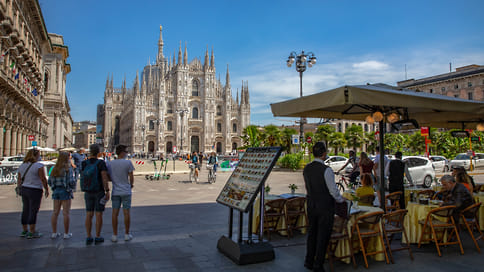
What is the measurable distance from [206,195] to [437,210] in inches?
314

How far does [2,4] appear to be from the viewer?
61.1 ft

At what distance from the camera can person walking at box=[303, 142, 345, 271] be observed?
3.84m

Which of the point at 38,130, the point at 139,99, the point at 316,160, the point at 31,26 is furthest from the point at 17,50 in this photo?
the point at 139,99

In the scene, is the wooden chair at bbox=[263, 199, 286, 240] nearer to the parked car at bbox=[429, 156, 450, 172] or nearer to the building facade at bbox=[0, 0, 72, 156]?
the parked car at bbox=[429, 156, 450, 172]

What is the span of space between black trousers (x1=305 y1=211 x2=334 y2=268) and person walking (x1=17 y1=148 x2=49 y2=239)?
177 inches

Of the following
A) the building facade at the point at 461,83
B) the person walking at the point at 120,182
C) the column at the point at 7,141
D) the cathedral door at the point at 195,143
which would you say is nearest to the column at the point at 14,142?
the column at the point at 7,141

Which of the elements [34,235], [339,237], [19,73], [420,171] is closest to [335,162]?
[420,171]

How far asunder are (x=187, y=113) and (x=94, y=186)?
60126 mm

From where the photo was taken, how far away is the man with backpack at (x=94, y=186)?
16.7 ft

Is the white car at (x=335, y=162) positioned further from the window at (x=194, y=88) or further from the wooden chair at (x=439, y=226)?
the window at (x=194, y=88)

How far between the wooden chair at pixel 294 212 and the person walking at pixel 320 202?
1495mm

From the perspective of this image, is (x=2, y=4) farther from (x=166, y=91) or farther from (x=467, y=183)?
(x=166, y=91)

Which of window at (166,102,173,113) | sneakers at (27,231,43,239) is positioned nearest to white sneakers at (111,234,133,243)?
sneakers at (27,231,43,239)

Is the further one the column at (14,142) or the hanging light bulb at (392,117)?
the column at (14,142)
